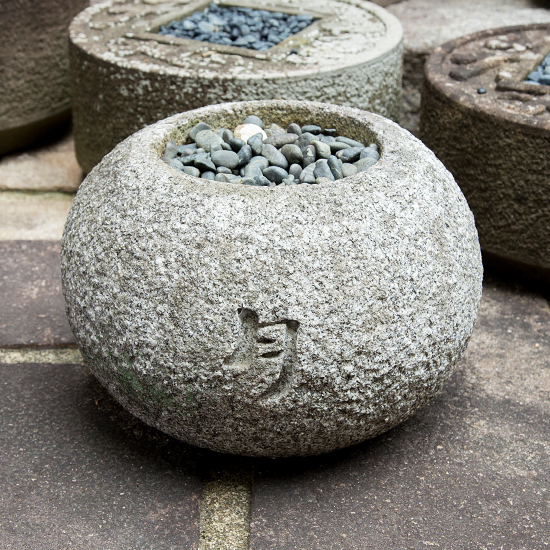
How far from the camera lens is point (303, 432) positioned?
1.59 metres

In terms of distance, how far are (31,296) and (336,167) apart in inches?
50.5

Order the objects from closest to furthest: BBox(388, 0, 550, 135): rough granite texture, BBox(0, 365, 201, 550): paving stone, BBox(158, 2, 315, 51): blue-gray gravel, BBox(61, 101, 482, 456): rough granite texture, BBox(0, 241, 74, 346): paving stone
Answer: BBox(61, 101, 482, 456): rough granite texture
BBox(0, 365, 201, 550): paving stone
BBox(0, 241, 74, 346): paving stone
BBox(158, 2, 315, 51): blue-gray gravel
BBox(388, 0, 550, 135): rough granite texture

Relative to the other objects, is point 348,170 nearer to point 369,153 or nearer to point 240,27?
point 369,153

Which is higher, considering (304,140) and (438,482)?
(304,140)

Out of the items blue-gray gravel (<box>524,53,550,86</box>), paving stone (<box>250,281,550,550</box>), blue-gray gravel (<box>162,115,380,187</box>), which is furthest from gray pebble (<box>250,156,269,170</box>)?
blue-gray gravel (<box>524,53,550,86</box>)

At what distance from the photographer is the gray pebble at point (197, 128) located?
6.33ft

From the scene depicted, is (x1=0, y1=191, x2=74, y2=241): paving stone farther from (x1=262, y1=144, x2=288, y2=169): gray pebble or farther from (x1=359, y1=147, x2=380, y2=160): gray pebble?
(x1=359, y1=147, x2=380, y2=160): gray pebble

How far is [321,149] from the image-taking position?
1.84m

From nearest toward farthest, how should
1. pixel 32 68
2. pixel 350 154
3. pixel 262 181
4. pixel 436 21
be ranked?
1. pixel 262 181
2. pixel 350 154
3. pixel 32 68
4. pixel 436 21

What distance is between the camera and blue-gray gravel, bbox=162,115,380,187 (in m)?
1.73

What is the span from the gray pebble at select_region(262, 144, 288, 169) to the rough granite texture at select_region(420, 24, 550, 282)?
2.81ft

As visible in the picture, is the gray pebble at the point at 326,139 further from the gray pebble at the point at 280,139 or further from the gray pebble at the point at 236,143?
the gray pebble at the point at 236,143

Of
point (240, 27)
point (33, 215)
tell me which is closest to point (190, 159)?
point (240, 27)

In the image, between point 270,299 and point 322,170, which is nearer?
point 270,299
